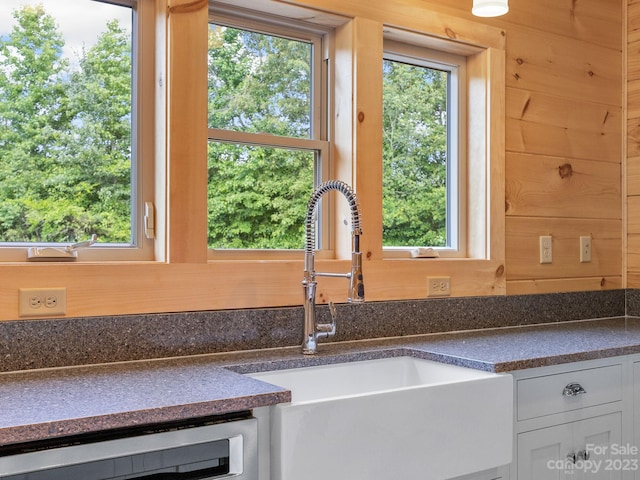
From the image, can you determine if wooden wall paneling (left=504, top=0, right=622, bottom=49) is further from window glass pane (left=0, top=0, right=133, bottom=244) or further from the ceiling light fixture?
window glass pane (left=0, top=0, right=133, bottom=244)

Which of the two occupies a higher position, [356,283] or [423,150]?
[423,150]

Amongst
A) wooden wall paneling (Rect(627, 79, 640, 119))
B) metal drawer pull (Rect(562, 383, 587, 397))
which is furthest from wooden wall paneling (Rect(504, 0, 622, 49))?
metal drawer pull (Rect(562, 383, 587, 397))

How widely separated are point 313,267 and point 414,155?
0.76m

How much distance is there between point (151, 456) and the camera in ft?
4.10

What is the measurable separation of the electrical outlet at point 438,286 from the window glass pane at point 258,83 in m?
0.67

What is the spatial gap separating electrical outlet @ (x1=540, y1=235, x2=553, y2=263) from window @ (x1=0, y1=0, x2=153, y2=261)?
5.12ft

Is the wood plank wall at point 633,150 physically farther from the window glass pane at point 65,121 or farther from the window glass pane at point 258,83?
the window glass pane at point 65,121

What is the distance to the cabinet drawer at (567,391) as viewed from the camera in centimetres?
185

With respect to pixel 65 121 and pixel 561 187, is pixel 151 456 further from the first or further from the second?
pixel 561 187

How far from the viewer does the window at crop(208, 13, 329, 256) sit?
6.79 ft

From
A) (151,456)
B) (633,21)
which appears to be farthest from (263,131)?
(633,21)

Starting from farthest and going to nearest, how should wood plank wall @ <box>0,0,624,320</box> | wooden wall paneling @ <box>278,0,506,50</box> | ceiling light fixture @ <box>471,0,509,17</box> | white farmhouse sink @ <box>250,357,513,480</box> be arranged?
wood plank wall @ <box>0,0,624,320</box>
wooden wall paneling @ <box>278,0,506,50</box>
ceiling light fixture @ <box>471,0,509,17</box>
white farmhouse sink @ <box>250,357,513,480</box>

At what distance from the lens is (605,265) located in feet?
9.53

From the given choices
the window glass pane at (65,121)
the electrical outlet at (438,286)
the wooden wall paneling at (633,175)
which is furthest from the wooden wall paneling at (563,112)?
the window glass pane at (65,121)
